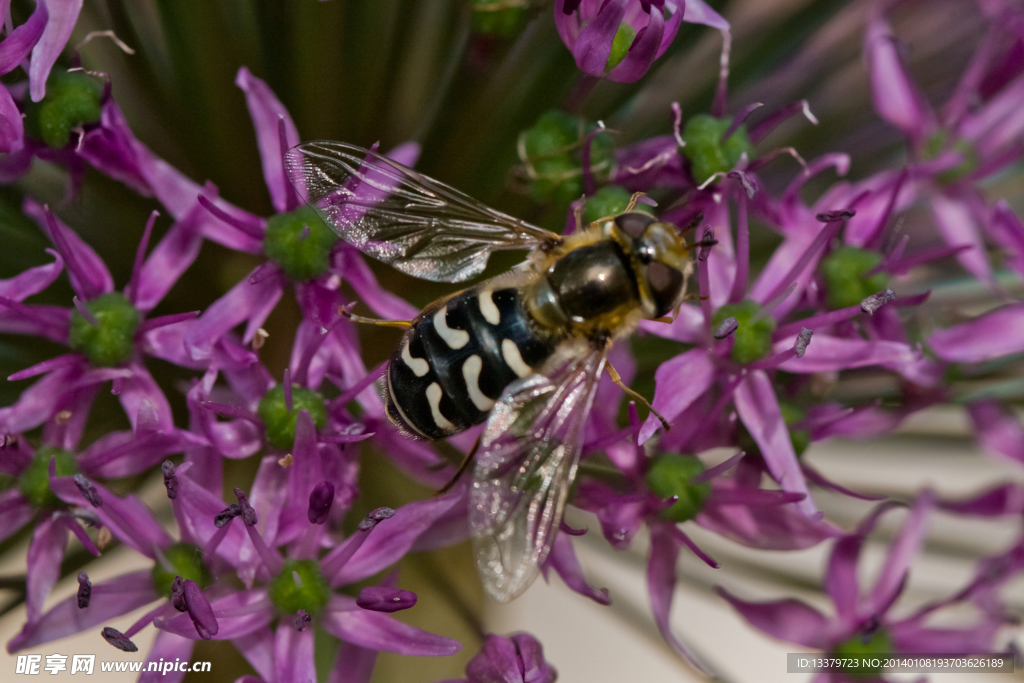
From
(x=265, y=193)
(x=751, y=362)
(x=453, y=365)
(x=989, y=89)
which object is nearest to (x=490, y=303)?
(x=453, y=365)

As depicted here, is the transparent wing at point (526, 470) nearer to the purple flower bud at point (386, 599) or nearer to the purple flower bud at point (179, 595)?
the purple flower bud at point (386, 599)

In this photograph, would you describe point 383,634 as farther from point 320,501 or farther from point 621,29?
point 621,29

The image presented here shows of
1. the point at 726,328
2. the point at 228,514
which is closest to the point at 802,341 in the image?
the point at 726,328

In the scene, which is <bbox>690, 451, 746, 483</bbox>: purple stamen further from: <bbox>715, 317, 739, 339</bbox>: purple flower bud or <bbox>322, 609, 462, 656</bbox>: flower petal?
<bbox>322, 609, 462, 656</bbox>: flower petal

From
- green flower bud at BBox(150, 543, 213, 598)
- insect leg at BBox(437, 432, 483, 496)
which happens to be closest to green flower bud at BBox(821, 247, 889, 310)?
insect leg at BBox(437, 432, 483, 496)

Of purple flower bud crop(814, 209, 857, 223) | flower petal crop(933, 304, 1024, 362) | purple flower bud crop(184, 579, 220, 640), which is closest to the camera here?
purple flower bud crop(184, 579, 220, 640)

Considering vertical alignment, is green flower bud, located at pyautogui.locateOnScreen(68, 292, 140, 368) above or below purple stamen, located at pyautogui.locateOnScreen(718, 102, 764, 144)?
below

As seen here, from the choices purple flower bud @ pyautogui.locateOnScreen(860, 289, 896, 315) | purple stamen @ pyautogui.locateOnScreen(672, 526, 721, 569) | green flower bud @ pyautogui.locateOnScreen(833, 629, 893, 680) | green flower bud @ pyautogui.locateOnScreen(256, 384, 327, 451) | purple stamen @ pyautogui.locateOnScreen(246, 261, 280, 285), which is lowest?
green flower bud @ pyautogui.locateOnScreen(833, 629, 893, 680)

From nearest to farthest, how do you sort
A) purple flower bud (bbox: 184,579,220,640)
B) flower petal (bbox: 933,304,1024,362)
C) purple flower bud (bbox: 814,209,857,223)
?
purple flower bud (bbox: 184,579,220,640) → purple flower bud (bbox: 814,209,857,223) → flower petal (bbox: 933,304,1024,362)
